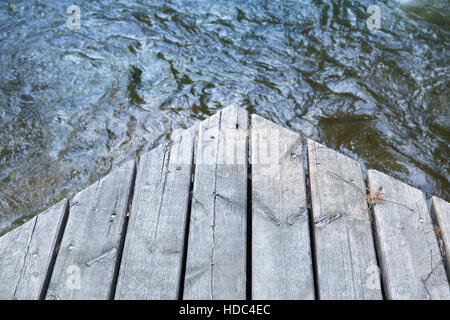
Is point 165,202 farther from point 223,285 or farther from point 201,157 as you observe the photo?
point 223,285

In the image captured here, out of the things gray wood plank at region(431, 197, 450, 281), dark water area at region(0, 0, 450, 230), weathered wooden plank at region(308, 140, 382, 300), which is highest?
gray wood plank at region(431, 197, 450, 281)

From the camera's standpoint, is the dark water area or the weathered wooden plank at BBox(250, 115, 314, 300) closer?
the weathered wooden plank at BBox(250, 115, 314, 300)

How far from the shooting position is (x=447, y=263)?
211 centimetres

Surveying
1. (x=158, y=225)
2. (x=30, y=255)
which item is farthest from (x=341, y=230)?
(x=30, y=255)

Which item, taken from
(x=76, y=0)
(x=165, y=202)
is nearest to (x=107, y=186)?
(x=165, y=202)

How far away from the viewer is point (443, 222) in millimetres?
2260

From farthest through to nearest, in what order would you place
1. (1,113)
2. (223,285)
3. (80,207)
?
(1,113), (80,207), (223,285)

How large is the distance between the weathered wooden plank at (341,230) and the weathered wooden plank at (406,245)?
0.07 meters

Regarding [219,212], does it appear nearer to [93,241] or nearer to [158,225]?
[158,225]

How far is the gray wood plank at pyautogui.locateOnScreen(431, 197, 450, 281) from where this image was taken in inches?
84.6

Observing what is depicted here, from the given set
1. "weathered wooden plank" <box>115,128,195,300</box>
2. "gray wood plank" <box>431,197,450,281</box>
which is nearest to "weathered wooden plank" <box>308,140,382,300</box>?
"gray wood plank" <box>431,197,450,281</box>

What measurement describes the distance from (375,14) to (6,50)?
4450 millimetres

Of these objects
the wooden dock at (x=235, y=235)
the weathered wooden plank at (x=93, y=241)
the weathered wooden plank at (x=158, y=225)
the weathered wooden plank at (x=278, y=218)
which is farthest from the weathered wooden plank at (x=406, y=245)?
the weathered wooden plank at (x=93, y=241)

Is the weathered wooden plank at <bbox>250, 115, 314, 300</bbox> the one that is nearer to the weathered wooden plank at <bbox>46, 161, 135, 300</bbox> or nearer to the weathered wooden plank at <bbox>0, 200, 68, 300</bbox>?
the weathered wooden plank at <bbox>46, 161, 135, 300</bbox>
